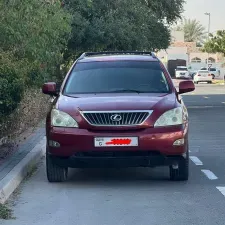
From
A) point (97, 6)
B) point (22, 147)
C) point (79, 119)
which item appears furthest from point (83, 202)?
point (97, 6)

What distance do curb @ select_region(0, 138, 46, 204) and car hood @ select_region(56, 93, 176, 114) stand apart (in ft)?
3.77

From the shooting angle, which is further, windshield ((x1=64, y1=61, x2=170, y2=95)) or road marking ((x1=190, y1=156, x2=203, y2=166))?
road marking ((x1=190, y1=156, x2=203, y2=166))

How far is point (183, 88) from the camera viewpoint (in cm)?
1170

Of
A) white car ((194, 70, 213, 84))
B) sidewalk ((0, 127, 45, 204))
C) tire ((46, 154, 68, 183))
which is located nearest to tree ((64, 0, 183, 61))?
sidewalk ((0, 127, 45, 204))

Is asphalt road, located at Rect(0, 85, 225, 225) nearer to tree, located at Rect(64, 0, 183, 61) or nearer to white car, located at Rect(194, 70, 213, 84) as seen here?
tree, located at Rect(64, 0, 183, 61)

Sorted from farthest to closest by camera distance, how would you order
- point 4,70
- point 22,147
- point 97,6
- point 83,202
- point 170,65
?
point 170,65 → point 97,6 → point 22,147 → point 4,70 → point 83,202

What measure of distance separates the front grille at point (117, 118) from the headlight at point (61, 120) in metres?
0.20

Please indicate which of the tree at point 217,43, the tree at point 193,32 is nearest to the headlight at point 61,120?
the tree at point 217,43

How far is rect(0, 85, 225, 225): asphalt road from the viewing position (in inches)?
326

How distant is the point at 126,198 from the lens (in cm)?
955

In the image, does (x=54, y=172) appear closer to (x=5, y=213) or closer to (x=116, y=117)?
(x=116, y=117)

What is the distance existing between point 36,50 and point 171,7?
784 inches

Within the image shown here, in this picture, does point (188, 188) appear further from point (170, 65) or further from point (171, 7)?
point (170, 65)

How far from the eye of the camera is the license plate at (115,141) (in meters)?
9.98
